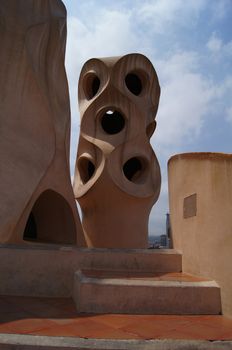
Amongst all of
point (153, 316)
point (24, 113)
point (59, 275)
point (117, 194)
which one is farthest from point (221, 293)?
point (117, 194)

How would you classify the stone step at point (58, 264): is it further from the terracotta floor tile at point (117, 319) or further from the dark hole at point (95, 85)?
the dark hole at point (95, 85)

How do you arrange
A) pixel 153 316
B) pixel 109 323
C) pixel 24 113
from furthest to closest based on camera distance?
pixel 24 113
pixel 153 316
pixel 109 323

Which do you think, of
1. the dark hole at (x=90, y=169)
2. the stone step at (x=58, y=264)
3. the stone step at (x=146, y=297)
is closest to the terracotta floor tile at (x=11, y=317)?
the stone step at (x=146, y=297)

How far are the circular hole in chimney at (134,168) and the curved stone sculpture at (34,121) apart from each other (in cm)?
685

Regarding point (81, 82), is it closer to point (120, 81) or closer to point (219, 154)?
point (120, 81)

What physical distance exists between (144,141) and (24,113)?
8.73 m

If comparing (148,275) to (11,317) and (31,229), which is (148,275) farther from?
(31,229)

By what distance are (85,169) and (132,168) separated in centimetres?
259

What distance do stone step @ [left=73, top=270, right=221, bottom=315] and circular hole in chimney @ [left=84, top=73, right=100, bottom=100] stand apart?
1580 cm

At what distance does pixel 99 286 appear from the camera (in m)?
4.40

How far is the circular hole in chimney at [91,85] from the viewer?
62.9ft

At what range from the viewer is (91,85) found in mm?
19578

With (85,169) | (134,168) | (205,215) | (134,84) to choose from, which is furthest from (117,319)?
(134,84)

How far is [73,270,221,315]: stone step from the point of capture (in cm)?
437
